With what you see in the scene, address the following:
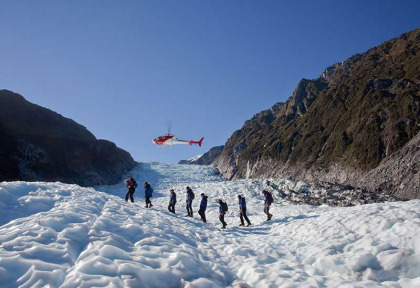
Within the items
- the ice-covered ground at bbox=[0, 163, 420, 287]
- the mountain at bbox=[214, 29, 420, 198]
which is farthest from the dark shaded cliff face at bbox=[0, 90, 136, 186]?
the ice-covered ground at bbox=[0, 163, 420, 287]

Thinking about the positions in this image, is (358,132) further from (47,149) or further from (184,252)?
(47,149)

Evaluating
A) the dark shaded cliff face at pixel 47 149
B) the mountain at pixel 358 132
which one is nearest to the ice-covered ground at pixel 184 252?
the mountain at pixel 358 132

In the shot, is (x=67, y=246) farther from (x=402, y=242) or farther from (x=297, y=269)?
(x=402, y=242)

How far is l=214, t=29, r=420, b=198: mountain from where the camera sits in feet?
134

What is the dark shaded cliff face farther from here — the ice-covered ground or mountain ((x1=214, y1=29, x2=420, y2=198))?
the ice-covered ground

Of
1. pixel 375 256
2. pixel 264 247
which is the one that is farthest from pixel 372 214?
pixel 264 247

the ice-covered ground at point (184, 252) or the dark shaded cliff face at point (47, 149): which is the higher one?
the dark shaded cliff face at point (47, 149)

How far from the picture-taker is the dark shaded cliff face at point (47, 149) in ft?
159

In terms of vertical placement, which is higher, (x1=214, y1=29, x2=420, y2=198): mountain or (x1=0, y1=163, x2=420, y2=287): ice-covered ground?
(x1=214, y1=29, x2=420, y2=198): mountain

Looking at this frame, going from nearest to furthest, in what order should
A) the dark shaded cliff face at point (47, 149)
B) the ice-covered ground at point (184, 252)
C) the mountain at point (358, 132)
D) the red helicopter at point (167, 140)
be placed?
the ice-covered ground at point (184, 252)
the mountain at point (358, 132)
the red helicopter at point (167, 140)
the dark shaded cliff face at point (47, 149)

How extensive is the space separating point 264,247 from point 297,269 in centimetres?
278

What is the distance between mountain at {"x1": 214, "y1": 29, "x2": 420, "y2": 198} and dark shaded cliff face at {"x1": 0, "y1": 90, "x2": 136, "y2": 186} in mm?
37903

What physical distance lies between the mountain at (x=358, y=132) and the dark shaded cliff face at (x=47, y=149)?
124 ft

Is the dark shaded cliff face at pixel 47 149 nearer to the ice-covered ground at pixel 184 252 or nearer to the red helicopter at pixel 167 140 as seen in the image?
the red helicopter at pixel 167 140
